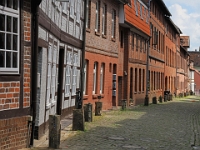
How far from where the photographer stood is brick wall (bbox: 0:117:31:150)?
32.0 feet

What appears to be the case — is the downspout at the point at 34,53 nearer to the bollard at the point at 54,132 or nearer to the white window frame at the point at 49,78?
the bollard at the point at 54,132

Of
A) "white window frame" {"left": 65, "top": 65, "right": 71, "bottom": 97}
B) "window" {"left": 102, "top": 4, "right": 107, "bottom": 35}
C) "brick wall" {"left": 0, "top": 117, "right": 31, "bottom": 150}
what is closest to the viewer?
"brick wall" {"left": 0, "top": 117, "right": 31, "bottom": 150}

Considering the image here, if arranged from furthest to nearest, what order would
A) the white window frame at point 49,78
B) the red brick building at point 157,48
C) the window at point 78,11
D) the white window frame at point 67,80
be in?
the red brick building at point 157,48 < the window at point 78,11 < the white window frame at point 67,80 < the white window frame at point 49,78

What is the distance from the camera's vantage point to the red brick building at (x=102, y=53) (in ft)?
77.6

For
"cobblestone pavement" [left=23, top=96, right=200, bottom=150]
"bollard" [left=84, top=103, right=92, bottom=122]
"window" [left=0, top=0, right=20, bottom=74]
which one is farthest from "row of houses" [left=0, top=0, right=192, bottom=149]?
"cobblestone pavement" [left=23, top=96, right=200, bottom=150]

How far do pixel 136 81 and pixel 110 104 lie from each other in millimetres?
8746

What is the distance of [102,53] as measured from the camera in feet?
86.1

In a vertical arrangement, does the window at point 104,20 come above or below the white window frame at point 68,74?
above

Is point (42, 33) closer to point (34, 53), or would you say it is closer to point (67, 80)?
point (34, 53)

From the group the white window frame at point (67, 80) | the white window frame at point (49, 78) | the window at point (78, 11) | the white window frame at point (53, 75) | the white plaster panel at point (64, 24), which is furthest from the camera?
the window at point (78, 11)

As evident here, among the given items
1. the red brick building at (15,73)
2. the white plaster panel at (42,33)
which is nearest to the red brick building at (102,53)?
the white plaster panel at (42,33)

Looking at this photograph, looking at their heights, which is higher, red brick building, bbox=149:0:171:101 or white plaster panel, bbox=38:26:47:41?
red brick building, bbox=149:0:171:101

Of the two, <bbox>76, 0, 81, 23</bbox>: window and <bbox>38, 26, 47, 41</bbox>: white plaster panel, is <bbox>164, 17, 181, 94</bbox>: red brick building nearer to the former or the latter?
<bbox>76, 0, 81, 23</bbox>: window

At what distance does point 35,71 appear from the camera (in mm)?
11281
